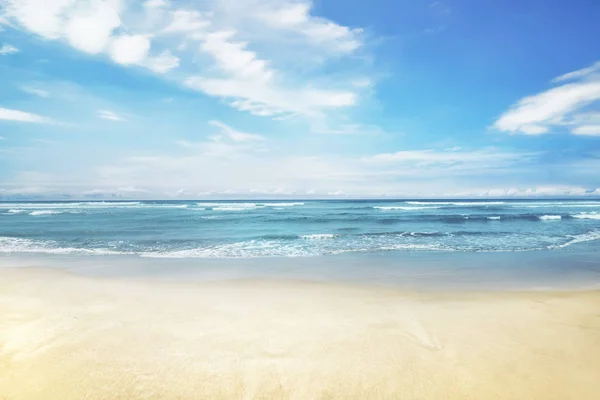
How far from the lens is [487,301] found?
6078mm

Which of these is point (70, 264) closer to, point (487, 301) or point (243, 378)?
point (243, 378)

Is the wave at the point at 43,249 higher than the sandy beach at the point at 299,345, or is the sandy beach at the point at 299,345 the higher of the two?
the sandy beach at the point at 299,345

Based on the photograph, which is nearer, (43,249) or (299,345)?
(299,345)

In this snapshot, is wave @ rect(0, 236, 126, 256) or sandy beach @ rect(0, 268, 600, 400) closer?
sandy beach @ rect(0, 268, 600, 400)

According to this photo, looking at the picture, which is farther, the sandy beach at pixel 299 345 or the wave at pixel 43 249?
the wave at pixel 43 249

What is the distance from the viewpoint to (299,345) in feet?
13.6

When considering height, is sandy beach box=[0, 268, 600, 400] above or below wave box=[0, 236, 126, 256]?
above

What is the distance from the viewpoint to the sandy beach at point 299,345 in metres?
3.30

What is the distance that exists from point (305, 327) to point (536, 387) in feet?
9.11

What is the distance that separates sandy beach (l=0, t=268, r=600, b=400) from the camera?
3303 millimetres

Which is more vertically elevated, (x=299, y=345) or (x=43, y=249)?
(x=299, y=345)

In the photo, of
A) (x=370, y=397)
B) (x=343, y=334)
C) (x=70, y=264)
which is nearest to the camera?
(x=370, y=397)

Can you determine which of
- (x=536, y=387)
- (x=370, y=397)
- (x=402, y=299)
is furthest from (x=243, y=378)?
(x=402, y=299)

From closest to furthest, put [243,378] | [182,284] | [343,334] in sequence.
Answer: [243,378], [343,334], [182,284]
